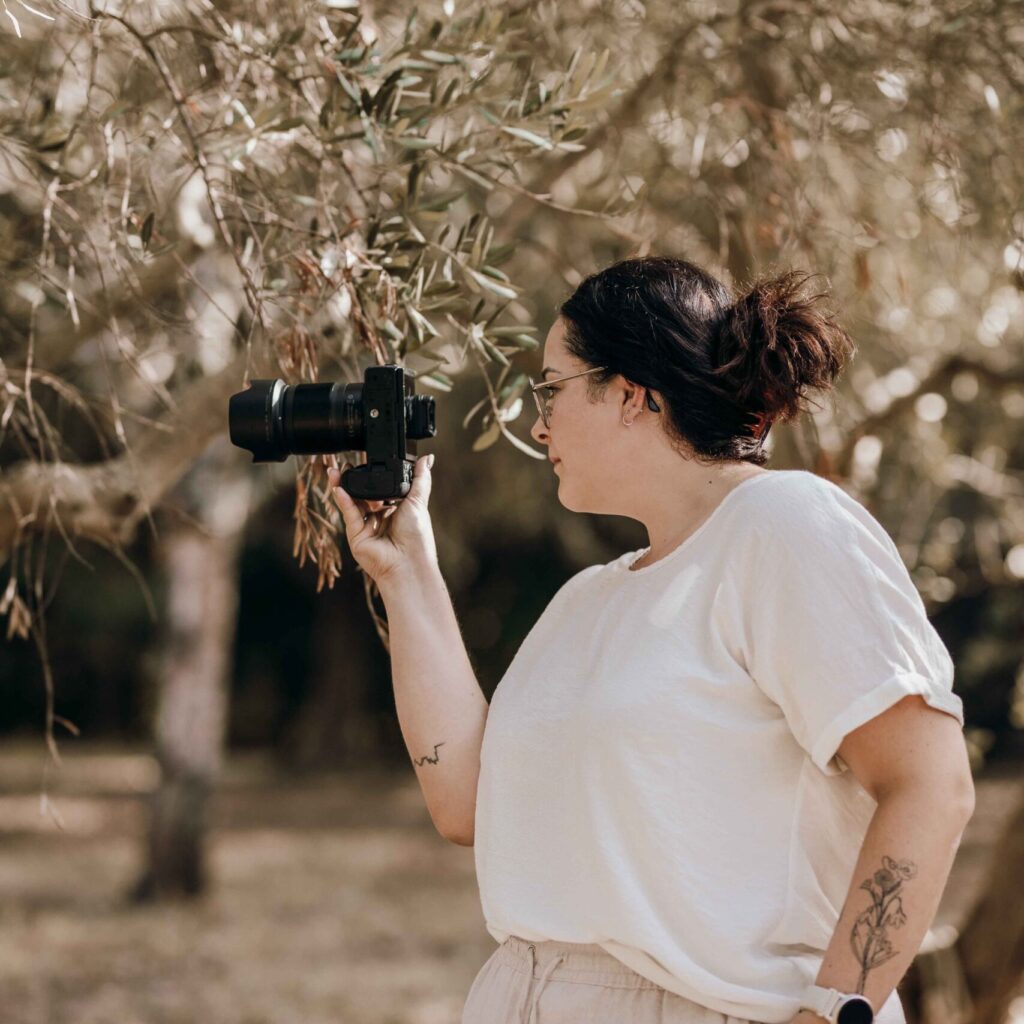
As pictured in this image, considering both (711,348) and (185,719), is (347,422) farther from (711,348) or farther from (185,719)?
(185,719)

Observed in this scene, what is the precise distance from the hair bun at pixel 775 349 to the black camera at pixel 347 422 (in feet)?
1.49

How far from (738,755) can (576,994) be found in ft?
1.10

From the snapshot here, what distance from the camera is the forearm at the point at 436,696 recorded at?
193cm

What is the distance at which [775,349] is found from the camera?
1.70 metres

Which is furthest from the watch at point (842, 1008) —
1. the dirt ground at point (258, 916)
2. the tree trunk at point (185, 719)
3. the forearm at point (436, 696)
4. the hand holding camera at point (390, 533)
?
the tree trunk at point (185, 719)

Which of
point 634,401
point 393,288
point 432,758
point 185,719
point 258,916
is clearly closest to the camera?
point 634,401

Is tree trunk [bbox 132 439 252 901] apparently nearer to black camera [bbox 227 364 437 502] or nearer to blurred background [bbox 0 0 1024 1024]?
blurred background [bbox 0 0 1024 1024]

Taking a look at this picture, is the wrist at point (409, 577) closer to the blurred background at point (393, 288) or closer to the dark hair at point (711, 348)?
the blurred background at point (393, 288)

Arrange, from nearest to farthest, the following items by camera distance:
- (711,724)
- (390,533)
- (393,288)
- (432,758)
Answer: (711,724) < (432,758) < (390,533) < (393,288)

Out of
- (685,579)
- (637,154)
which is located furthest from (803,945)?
(637,154)

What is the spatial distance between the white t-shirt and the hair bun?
0.43 feet

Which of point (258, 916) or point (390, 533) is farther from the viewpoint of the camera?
point (258, 916)

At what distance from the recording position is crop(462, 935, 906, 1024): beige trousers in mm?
1572

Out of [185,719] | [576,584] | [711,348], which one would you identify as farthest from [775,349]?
[185,719]
